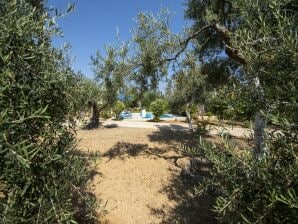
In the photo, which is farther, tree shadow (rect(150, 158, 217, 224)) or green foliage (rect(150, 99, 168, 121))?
green foliage (rect(150, 99, 168, 121))

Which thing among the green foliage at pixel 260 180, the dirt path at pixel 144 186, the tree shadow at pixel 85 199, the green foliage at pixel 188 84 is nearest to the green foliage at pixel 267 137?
the green foliage at pixel 260 180

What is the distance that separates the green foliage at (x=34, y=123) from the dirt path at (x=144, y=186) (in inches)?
148

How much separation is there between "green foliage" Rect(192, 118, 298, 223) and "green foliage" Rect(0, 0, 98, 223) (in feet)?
7.01

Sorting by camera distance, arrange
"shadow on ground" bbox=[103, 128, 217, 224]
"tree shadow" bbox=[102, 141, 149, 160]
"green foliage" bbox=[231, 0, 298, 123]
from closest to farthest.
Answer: "green foliage" bbox=[231, 0, 298, 123], "shadow on ground" bbox=[103, 128, 217, 224], "tree shadow" bbox=[102, 141, 149, 160]

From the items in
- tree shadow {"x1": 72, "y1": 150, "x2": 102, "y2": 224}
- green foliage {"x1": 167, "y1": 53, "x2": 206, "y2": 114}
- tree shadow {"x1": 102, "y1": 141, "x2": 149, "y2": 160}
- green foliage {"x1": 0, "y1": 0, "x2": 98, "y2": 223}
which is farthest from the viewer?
tree shadow {"x1": 102, "y1": 141, "x2": 149, "y2": 160}

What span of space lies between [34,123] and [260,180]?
3139mm

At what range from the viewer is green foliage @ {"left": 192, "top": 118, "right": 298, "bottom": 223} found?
339cm

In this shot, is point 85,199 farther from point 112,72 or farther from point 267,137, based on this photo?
point 112,72

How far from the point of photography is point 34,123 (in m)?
4.42

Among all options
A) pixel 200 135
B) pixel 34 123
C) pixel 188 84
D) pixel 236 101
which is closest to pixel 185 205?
pixel 200 135

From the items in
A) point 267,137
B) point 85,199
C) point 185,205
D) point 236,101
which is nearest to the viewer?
point 267,137

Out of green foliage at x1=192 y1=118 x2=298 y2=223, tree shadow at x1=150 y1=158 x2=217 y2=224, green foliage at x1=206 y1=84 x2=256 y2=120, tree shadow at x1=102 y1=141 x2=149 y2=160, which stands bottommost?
tree shadow at x1=150 y1=158 x2=217 y2=224

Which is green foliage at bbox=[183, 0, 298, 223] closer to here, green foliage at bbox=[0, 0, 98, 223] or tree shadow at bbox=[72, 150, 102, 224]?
tree shadow at bbox=[72, 150, 102, 224]

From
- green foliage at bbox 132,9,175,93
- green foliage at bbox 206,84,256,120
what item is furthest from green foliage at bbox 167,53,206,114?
green foliage at bbox 206,84,256,120
